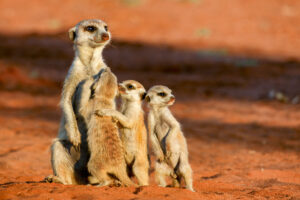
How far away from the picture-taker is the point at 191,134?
30.4ft

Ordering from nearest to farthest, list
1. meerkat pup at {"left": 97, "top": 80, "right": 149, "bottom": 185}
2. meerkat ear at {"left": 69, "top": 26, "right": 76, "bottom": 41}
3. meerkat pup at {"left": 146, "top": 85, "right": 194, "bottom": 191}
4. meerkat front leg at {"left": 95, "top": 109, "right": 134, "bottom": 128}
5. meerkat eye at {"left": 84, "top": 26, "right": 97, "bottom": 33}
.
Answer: meerkat front leg at {"left": 95, "top": 109, "right": 134, "bottom": 128}, meerkat pup at {"left": 97, "top": 80, "right": 149, "bottom": 185}, meerkat pup at {"left": 146, "top": 85, "right": 194, "bottom": 191}, meerkat eye at {"left": 84, "top": 26, "right": 97, "bottom": 33}, meerkat ear at {"left": 69, "top": 26, "right": 76, "bottom": 41}

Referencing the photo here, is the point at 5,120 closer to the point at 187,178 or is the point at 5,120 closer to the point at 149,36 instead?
the point at 187,178

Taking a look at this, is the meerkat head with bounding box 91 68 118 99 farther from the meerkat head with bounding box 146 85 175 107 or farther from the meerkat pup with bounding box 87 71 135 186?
the meerkat head with bounding box 146 85 175 107

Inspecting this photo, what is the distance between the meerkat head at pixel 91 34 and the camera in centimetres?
577

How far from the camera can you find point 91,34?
5.88 metres

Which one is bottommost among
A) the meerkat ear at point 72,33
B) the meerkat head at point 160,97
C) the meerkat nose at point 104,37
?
the meerkat head at point 160,97

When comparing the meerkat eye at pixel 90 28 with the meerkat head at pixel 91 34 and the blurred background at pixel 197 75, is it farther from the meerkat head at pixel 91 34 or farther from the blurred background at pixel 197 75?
the blurred background at pixel 197 75

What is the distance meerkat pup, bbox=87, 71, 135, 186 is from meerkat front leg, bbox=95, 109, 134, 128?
0.06 m

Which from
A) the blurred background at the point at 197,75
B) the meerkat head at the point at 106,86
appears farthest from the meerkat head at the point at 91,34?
the blurred background at the point at 197,75

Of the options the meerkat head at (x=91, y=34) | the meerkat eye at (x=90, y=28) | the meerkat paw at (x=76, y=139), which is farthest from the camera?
the meerkat eye at (x=90, y=28)

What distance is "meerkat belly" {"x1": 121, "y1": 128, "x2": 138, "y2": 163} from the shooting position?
522 centimetres

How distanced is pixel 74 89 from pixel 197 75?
410 inches

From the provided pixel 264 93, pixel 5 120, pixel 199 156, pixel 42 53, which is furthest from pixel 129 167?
pixel 42 53

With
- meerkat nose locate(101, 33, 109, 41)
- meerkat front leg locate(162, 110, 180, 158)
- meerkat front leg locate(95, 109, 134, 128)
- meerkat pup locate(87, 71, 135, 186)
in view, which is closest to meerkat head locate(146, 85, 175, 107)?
meerkat front leg locate(162, 110, 180, 158)
